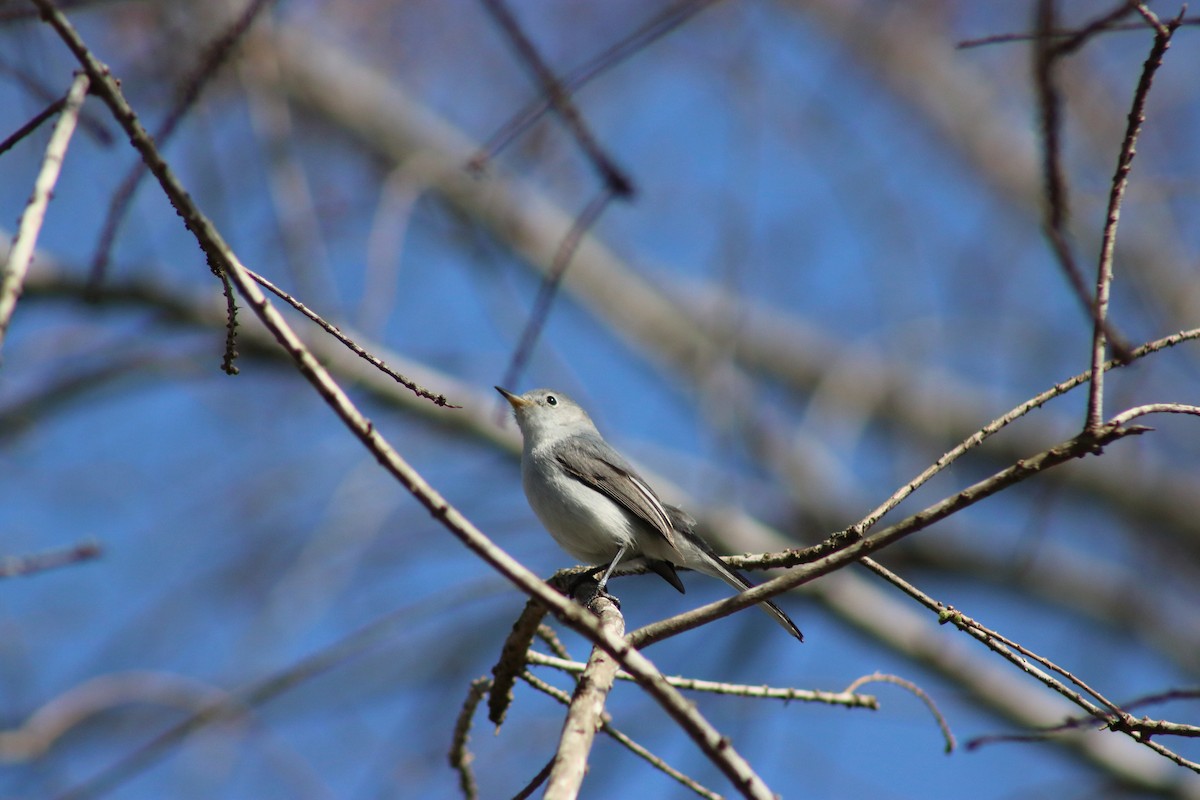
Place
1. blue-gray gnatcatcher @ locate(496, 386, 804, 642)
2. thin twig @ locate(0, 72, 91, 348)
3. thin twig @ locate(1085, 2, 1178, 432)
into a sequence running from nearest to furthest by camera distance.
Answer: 1. thin twig @ locate(0, 72, 91, 348)
2. thin twig @ locate(1085, 2, 1178, 432)
3. blue-gray gnatcatcher @ locate(496, 386, 804, 642)

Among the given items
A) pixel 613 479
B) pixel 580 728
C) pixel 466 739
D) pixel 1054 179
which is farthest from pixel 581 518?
pixel 1054 179

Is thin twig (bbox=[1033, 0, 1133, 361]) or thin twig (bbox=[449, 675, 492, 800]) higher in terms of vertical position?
thin twig (bbox=[1033, 0, 1133, 361])

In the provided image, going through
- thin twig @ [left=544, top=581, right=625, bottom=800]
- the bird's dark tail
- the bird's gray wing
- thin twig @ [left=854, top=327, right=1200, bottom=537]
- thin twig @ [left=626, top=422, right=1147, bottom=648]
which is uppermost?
the bird's gray wing

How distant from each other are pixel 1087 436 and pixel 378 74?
761cm

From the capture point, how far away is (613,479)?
10.6ft

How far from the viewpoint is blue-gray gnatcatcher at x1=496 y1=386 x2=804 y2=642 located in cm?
301

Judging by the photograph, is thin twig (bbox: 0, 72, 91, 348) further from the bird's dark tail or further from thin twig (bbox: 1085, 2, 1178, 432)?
the bird's dark tail

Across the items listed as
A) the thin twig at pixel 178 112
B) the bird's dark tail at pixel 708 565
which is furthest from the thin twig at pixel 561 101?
the bird's dark tail at pixel 708 565

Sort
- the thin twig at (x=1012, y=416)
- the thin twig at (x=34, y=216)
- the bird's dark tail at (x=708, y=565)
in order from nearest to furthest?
the thin twig at (x=34, y=216)
the thin twig at (x=1012, y=416)
the bird's dark tail at (x=708, y=565)

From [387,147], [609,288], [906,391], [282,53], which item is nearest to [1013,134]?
[906,391]

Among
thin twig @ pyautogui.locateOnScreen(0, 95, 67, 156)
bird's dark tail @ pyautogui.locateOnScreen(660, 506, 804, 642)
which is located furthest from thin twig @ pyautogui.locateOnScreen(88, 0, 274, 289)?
bird's dark tail @ pyautogui.locateOnScreen(660, 506, 804, 642)

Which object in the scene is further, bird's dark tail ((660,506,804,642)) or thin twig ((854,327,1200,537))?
bird's dark tail ((660,506,804,642))

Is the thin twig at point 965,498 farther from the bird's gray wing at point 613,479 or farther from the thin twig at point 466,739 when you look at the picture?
the bird's gray wing at point 613,479

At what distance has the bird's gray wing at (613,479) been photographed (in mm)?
3057
